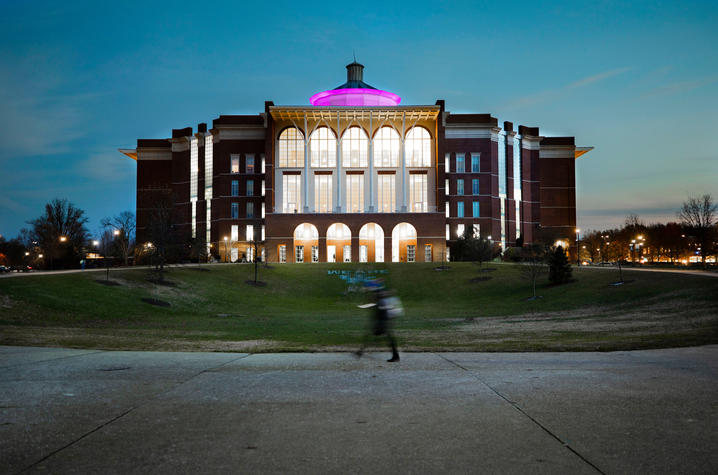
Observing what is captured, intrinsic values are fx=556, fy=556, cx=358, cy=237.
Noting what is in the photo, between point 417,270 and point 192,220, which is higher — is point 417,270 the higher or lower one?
the lower one

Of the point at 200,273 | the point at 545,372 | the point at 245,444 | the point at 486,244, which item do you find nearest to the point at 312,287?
the point at 200,273

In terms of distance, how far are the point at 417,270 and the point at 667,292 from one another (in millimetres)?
30234

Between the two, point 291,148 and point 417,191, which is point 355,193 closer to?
point 417,191

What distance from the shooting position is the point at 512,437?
557cm

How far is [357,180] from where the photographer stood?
84.1 m

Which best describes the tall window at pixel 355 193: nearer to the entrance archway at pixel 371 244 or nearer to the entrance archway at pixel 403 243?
the entrance archway at pixel 371 244

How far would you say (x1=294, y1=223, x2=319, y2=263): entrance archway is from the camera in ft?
267

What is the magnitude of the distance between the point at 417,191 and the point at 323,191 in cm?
1427

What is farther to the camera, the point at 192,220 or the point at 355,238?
the point at 192,220

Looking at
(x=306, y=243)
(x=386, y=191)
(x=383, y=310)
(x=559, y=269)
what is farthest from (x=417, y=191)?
(x=383, y=310)

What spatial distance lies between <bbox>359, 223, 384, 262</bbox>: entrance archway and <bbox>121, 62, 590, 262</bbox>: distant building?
15 centimetres

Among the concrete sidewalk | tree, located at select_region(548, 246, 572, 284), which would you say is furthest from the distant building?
the concrete sidewalk

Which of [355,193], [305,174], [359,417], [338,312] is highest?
[305,174]

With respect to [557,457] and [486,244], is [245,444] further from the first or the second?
[486,244]
